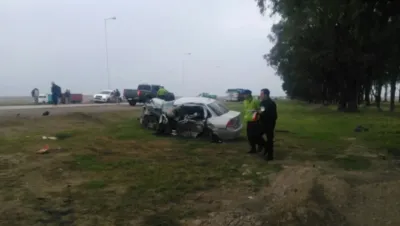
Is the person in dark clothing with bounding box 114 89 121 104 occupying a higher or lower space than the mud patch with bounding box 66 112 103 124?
higher

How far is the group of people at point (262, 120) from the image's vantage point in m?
10.9

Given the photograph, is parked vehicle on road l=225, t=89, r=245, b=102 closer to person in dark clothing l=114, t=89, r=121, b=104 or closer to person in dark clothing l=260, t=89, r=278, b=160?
person in dark clothing l=114, t=89, r=121, b=104

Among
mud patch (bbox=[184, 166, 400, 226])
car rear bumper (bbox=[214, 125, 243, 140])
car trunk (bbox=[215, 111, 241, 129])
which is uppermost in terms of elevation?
car trunk (bbox=[215, 111, 241, 129])

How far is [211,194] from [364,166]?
4.78 m

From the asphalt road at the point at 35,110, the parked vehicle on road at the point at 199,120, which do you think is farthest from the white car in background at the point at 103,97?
the parked vehicle on road at the point at 199,120

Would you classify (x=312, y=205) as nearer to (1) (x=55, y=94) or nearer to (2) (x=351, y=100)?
(1) (x=55, y=94)

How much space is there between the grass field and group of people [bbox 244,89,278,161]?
1.51 feet

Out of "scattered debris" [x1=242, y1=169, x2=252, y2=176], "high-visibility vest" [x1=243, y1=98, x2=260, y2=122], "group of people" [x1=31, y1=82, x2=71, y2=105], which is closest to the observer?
"scattered debris" [x1=242, y1=169, x2=252, y2=176]

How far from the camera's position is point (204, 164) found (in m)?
10.9

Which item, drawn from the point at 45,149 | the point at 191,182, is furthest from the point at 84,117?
the point at 191,182

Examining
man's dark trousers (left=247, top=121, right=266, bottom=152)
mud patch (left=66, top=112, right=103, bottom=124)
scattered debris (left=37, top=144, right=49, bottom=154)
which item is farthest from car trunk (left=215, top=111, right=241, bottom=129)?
mud patch (left=66, top=112, right=103, bottom=124)

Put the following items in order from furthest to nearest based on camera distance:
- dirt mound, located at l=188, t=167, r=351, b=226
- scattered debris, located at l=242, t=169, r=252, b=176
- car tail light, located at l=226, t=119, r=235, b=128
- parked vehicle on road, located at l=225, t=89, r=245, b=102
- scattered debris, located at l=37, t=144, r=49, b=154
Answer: parked vehicle on road, located at l=225, t=89, r=245, b=102 → car tail light, located at l=226, t=119, r=235, b=128 → scattered debris, located at l=37, t=144, r=49, b=154 → scattered debris, located at l=242, t=169, r=252, b=176 → dirt mound, located at l=188, t=167, r=351, b=226

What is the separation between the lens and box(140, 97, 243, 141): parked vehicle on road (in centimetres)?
1471

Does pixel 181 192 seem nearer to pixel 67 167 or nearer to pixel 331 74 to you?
pixel 67 167
